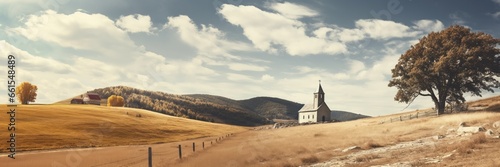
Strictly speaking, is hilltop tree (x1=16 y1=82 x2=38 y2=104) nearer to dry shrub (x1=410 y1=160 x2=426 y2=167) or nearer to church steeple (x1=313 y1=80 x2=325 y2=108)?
church steeple (x1=313 y1=80 x2=325 y2=108)

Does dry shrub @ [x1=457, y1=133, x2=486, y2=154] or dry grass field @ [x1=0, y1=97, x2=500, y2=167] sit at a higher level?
dry shrub @ [x1=457, y1=133, x2=486, y2=154]

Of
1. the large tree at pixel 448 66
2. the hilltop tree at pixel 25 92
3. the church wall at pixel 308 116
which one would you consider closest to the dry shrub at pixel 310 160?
the large tree at pixel 448 66

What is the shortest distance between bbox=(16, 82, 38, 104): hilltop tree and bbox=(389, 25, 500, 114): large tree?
427ft

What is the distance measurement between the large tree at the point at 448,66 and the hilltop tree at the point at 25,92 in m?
130

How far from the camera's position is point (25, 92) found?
131 m

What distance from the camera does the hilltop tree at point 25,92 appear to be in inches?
5133

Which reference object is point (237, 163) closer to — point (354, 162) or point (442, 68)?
point (354, 162)

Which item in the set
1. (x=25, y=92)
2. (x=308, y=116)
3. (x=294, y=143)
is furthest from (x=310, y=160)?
(x=25, y=92)

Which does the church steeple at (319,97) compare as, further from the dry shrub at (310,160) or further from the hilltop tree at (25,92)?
the hilltop tree at (25,92)

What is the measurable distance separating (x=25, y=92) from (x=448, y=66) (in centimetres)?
13908

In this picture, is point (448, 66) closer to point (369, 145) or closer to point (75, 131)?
point (369, 145)

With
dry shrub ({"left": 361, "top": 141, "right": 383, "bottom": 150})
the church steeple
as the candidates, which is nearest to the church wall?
the church steeple

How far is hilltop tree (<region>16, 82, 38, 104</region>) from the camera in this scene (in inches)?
5133

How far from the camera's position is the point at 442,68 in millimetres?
50188
